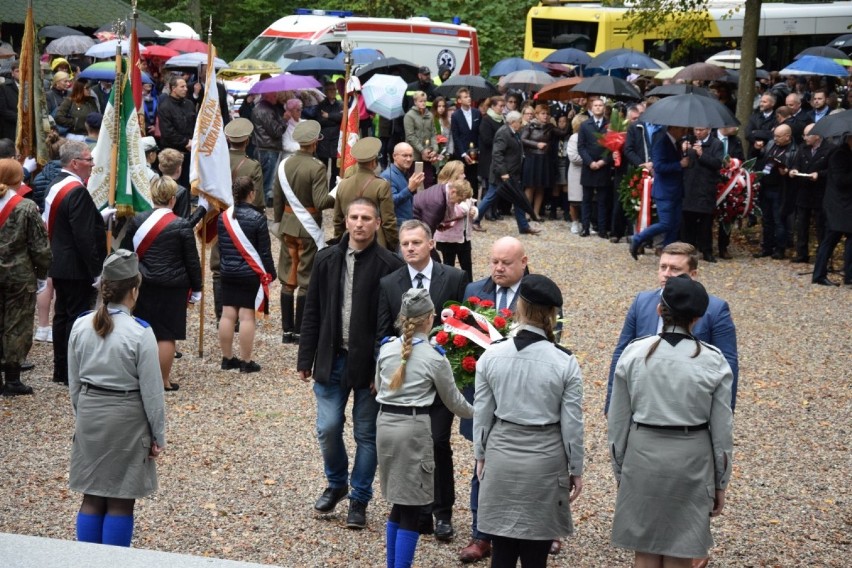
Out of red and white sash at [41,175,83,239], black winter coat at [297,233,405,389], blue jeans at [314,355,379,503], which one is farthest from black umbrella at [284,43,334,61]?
blue jeans at [314,355,379,503]

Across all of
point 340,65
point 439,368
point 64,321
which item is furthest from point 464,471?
point 340,65

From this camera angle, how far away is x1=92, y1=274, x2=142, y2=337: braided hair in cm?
613

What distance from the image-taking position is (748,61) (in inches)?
798

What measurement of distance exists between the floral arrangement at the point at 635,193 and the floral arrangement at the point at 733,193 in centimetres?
91

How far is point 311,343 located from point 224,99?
11783 mm

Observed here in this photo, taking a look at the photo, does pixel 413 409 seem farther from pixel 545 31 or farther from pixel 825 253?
pixel 545 31

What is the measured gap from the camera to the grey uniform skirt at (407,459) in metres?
6.30

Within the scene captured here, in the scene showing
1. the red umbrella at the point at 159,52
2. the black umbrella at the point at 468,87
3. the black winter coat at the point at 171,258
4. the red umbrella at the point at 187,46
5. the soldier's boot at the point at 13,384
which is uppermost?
the red umbrella at the point at 187,46

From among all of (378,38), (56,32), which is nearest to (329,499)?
(378,38)

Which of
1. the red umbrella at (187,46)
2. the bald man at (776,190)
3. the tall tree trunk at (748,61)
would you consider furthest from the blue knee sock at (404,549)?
the red umbrella at (187,46)

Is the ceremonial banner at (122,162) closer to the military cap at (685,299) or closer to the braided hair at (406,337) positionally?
the braided hair at (406,337)

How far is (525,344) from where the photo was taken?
5605mm

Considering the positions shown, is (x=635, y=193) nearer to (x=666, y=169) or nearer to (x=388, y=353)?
(x=666, y=169)

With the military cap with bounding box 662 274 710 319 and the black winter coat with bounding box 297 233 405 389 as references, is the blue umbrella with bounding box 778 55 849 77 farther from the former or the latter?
the military cap with bounding box 662 274 710 319
